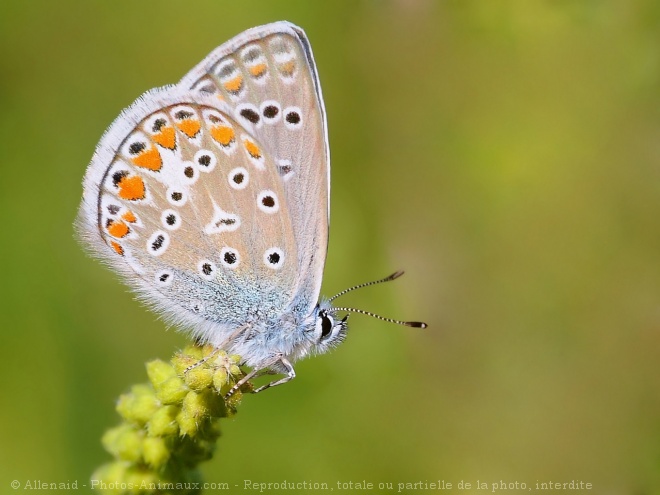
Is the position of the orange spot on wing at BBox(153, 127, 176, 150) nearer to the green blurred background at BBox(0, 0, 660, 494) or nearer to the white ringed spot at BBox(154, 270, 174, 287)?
the white ringed spot at BBox(154, 270, 174, 287)

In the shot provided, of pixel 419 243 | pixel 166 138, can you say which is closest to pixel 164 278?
pixel 166 138

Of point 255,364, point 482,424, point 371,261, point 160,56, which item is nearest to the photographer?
point 255,364

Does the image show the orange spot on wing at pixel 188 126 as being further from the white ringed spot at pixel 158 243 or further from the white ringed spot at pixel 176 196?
the white ringed spot at pixel 158 243

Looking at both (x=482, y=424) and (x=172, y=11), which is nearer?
(x=482, y=424)

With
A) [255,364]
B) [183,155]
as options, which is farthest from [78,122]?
[255,364]

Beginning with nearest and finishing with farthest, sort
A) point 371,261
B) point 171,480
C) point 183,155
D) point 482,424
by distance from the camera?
point 171,480 → point 183,155 → point 482,424 → point 371,261

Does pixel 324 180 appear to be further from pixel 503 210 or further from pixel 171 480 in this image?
pixel 503 210

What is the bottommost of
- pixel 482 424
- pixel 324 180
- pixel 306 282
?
pixel 482 424
